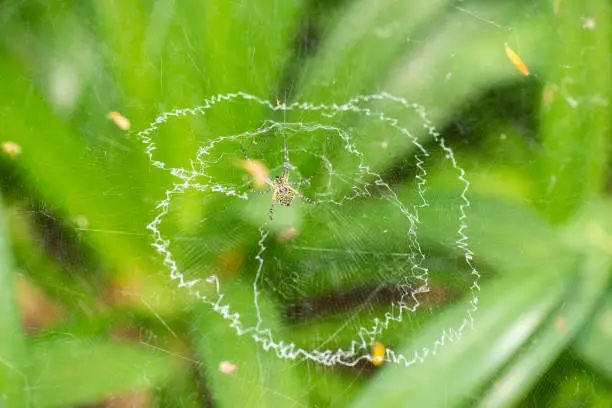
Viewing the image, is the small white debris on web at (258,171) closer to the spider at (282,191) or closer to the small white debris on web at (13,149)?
the spider at (282,191)

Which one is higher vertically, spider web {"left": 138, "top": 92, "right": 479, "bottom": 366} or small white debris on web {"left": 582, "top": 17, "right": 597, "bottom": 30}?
small white debris on web {"left": 582, "top": 17, "right": 597, "bottom": 30}

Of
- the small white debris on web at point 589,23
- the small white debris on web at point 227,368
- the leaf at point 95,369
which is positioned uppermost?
the small white debris on web at point 589,23

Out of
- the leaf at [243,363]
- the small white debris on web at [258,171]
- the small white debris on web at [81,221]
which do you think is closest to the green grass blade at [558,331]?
the leaf at [243,363]

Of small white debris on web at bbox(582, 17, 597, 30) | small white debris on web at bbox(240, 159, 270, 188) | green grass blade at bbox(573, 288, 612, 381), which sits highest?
small white debris on web at bbox(582, 17, 597, 30)

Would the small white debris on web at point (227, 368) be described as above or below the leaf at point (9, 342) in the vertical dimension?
below

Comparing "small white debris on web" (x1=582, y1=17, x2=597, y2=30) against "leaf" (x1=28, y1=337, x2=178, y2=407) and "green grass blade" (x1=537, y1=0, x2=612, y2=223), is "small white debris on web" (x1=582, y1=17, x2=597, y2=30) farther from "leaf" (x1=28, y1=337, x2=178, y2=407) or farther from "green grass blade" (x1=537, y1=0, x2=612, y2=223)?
"leaf" (x1=28, y1=337, x2=178, y2=407)

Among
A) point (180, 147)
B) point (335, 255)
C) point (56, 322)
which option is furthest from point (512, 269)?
point (56, 322)

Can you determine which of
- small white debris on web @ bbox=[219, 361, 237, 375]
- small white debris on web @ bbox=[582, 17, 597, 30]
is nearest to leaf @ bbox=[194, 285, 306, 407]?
small white debris on web @ bbox=[219, 361, 237, 375]
